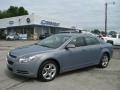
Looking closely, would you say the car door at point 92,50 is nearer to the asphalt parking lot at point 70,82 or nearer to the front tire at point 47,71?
the asphalt parking lot at point 70,82

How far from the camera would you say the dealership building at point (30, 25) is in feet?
150

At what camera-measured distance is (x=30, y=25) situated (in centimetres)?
4619

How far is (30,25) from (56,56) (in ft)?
131

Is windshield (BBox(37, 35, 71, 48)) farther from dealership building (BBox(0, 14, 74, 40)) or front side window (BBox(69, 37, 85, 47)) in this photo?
dealership building (BBox(0, 14, 74, 40))

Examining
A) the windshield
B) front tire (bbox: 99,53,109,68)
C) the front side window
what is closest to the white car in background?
front tire (bbox: 99,53,109,68)

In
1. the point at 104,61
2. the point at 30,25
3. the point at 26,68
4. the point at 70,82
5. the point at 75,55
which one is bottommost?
the point at 70,82

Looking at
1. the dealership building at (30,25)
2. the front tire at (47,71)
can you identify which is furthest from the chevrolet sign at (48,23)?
the front tire at (47,71)

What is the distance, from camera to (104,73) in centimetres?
815

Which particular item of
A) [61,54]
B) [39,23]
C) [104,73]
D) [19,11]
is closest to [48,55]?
[61,54]

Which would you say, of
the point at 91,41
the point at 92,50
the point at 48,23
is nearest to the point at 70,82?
the point at 92,50

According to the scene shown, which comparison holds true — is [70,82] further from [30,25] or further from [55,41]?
[30,25]

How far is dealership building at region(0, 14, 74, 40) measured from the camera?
45.6m

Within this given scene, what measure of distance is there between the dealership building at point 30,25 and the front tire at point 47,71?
38.2m

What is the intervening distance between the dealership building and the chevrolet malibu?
3690 centimetres
